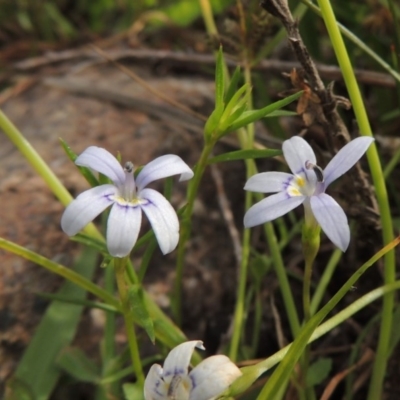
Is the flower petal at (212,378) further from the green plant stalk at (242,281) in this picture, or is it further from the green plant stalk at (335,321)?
the green plant stalk at (242,281)

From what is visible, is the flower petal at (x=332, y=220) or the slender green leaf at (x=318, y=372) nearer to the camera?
the flower petal at (x=332, y=220)

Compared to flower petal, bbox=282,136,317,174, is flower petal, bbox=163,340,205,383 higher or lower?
lower

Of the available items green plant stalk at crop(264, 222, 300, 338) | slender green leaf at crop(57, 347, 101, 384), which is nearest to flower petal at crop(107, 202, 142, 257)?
green plant stalk at crop(264, 222, 300, 338)

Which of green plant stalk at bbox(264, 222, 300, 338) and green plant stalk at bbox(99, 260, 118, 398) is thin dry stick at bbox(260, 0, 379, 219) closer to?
green plant stalk at bbox(264, 222, 300, 338)

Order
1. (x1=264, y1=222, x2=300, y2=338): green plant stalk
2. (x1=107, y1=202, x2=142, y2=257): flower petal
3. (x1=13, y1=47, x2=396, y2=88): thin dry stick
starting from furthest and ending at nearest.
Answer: (x1=13, y1=47, x2=396, y2=88): thin dry stick < (x1=264, y1=222, x2=300, y2=338): green plant stalk < (x1=107, y1=202, x2=142, y2=257): flower petal

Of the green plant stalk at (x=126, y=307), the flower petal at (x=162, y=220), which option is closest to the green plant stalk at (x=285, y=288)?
the green plant stalk at (x=126, y=307)

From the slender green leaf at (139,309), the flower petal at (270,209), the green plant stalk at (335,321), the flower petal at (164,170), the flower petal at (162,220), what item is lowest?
the green plant stalk at (335,321)

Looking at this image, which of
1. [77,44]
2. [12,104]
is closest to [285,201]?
[12,104]
